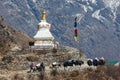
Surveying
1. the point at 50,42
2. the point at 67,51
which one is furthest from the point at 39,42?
the point at 67,51

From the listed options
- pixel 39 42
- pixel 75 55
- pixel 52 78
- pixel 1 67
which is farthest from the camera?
pixel 39 42

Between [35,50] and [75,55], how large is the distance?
5.32 metres

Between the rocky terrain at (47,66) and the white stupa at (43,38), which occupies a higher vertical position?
the white stupa at (43,38)

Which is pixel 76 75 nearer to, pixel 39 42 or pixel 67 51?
pixel 67 51

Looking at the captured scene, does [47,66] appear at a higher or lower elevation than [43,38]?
lower

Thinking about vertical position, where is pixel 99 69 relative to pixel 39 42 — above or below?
below

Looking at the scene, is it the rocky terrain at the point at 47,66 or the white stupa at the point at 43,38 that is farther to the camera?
the white stupa at the point at 43,38

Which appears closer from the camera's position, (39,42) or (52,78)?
(52,78)

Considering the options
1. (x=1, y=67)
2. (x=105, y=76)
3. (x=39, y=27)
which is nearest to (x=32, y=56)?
(x=1, y=67)

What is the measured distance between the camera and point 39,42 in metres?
91.9

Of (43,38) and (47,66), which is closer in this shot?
(47,66)

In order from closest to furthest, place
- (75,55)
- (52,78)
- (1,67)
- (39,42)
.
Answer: (52,78)
(1,67)
(75,55)
(39,42)

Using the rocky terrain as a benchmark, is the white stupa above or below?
above

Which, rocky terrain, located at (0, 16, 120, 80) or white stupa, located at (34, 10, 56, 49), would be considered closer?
rocky terrain, located at (0, 16, 120, 80)
